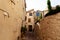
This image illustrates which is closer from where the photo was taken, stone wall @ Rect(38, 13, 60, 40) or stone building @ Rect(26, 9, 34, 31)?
stone wall @ Rect(38, 13, 60, 40)

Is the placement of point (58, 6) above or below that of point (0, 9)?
above

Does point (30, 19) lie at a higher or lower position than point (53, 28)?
higher

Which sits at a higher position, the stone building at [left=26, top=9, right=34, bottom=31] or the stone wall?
the stone building at [left=26, top=9, right=34, bottom=31]

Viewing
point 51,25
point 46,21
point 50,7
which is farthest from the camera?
point 50,7

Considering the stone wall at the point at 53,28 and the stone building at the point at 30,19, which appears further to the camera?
the stone building at the point at 30,19

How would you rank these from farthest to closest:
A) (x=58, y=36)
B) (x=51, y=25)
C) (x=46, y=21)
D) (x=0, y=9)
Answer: (x=46, y=21) < (x=51, y=25) < (x=58, y=36) < (x=0, y=9)

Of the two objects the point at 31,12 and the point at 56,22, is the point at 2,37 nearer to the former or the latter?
the point at 56,22

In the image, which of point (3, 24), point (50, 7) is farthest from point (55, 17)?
point (3, 24)

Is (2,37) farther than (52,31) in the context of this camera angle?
No

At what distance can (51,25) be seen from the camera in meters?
11.9

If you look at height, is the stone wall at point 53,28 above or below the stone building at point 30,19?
below

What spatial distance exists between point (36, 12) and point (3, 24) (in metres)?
28.4

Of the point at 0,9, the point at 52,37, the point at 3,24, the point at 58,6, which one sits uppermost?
the point at 58,6

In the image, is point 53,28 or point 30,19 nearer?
point 53,28
